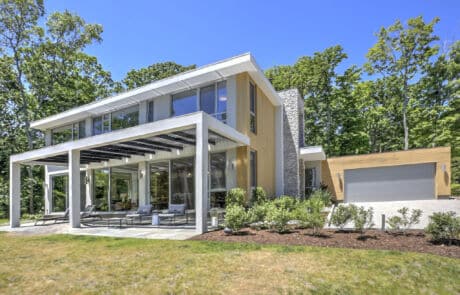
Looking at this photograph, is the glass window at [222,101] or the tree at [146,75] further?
the tree at [146,75]

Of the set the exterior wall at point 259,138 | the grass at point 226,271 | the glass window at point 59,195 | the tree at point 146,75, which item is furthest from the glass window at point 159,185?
the tree at point 146,75

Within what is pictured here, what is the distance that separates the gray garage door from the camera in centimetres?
1652

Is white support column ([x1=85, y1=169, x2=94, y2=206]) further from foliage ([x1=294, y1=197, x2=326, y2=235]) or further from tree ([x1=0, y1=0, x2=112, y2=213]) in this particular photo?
foliage ([x1=294, y1=197, x2=326, y2=235])

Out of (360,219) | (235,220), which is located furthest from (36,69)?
(360,219)

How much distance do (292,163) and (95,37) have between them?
72.8ft

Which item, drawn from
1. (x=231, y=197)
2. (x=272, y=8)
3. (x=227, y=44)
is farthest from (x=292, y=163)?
(x=227, y=44)

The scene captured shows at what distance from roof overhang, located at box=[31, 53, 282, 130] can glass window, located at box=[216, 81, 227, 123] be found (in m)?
0.35

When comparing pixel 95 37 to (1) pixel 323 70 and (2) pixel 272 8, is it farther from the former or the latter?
(1) pixel 323 70

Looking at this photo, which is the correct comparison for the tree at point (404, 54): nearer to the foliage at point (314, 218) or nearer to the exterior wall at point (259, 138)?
the exterior wall at point (259, 138)

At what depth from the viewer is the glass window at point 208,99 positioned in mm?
11828

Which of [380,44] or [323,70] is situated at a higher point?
[380,44]

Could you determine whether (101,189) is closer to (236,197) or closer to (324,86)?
(236,197)

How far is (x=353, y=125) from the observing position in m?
24.5

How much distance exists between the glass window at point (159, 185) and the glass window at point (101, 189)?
11.5 ft
